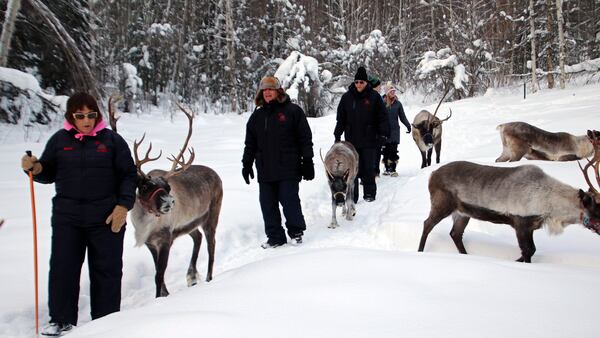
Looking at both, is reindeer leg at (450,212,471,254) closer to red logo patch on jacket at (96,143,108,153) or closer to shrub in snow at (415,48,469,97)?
red logo patch on jacket at (96,143,108,153)

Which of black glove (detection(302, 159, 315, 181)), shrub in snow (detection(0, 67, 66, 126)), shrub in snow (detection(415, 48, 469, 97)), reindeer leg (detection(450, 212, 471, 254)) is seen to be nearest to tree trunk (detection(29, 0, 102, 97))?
shrub in snow (detection(0, 67, 66, 126))

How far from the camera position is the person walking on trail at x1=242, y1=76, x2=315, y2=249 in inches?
218

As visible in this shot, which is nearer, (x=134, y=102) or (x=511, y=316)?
(x=511, y=316)

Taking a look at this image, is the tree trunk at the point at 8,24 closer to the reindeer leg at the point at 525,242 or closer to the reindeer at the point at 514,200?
the reindeer at the point at 514,200

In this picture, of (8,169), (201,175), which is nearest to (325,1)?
(8,169)

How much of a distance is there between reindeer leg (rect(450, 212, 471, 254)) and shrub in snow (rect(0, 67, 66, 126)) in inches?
235

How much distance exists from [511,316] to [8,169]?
8829mm

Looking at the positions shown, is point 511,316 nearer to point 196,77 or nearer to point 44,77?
point 44,77

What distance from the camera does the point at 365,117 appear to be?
743cm

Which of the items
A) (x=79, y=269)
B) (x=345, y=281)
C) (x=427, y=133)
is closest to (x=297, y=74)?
(x=427, y=133)

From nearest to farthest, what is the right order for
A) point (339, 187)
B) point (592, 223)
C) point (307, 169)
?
point (592, 223) → point (307, 169) → point (339, 187)

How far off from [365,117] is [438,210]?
9.63 feet

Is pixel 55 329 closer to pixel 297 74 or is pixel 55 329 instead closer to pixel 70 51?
pixel 70 51

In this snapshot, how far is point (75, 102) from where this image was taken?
3.27 meters
